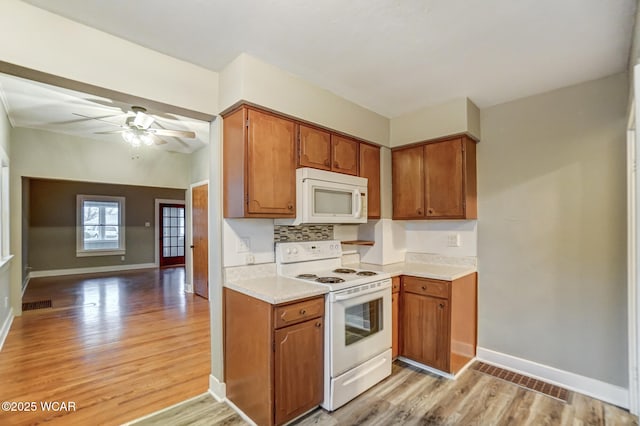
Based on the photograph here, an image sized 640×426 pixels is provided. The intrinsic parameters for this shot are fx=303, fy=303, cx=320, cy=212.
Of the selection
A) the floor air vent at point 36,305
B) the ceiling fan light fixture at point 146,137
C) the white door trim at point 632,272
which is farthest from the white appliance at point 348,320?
the floor air vent at point 36,305

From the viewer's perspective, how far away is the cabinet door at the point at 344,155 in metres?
2.76

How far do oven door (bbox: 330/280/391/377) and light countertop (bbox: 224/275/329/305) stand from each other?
18 centimetres

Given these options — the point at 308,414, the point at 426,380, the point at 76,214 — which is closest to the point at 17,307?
the point at 76,214

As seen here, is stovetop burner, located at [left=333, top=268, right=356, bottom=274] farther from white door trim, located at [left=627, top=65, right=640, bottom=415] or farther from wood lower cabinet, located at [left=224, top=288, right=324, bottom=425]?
white door trim, located at [left=627, top=65, right=640, bottom=415]

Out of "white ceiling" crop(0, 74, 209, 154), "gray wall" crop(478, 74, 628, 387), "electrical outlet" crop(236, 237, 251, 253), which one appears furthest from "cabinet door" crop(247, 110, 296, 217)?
"gray wall" crop(478, 74, 628, 387)

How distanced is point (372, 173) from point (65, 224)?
27.4ft

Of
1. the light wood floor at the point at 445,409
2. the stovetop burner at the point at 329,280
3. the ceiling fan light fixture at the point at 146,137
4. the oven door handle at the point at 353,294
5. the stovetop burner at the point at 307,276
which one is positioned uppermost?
the ceiling fan light fixture at the point at 146,137

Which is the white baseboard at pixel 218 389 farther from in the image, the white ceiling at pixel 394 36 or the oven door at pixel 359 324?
the white ceiling at pixel 394 36

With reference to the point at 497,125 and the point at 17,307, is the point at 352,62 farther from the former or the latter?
the point at 17,307

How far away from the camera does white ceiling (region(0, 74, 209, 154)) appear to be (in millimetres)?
3105

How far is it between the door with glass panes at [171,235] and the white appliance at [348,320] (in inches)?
307

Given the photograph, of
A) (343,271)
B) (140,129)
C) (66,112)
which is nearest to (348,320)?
(343,271)

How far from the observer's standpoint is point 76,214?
25.6 feet

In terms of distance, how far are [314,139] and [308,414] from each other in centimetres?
209
